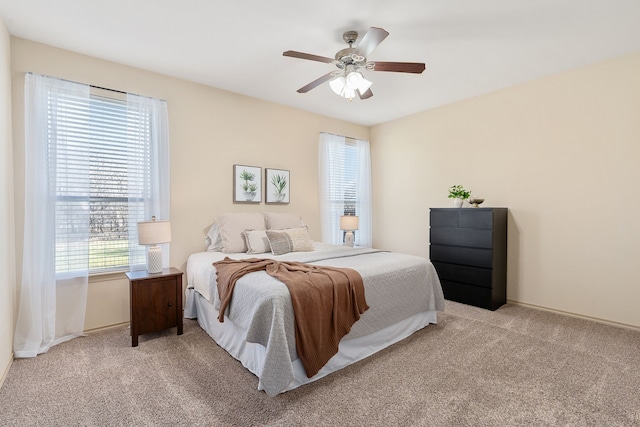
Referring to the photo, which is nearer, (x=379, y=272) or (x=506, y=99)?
(x=379, y=272)

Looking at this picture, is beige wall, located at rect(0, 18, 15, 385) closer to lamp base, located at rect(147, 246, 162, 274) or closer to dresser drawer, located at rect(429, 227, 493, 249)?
lamp base, located at rect(147, 246, 162, 274)

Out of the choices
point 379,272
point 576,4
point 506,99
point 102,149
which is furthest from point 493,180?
point 102,149

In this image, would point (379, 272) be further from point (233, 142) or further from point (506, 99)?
point (506, 99)

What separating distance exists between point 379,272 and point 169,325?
1954 millimetres

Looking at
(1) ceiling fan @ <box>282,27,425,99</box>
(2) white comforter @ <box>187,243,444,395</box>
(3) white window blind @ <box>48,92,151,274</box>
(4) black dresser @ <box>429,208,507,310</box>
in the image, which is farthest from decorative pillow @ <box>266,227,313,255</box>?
(4) black dresser @ <box>429,208,507,310</box>

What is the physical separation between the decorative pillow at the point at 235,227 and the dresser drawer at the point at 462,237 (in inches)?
89.4

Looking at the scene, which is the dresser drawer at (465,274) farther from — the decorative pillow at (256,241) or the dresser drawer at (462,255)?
the decorative pillow at (256,241)

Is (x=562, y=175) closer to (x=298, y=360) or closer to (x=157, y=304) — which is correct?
(x=298, y=360)

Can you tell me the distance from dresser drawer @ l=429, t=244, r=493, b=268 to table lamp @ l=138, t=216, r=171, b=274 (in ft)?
10.6

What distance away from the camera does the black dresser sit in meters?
3.62

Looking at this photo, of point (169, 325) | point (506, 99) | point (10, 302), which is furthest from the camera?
point (506, 99)

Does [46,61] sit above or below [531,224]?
above

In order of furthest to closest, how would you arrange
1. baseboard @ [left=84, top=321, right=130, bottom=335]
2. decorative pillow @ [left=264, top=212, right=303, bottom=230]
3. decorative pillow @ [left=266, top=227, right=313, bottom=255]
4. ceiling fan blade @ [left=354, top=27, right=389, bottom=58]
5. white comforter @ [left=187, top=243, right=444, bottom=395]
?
decorative pillow @ [left=264, top=212, right=303, bottom=230], decorative pillow @ [left=266, top=227, right=313, bottom=255], baseboard @ [left=84, top=321, right=130, bottom=335], ceiling fan blade @ [left=354, top=27, right=389, bottom=58], white comforter @ [left=187, top=243, right=444, bottom=395]

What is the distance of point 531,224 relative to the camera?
12.1ft
